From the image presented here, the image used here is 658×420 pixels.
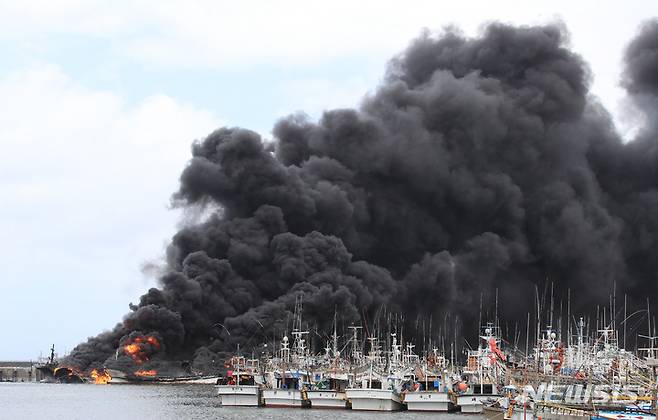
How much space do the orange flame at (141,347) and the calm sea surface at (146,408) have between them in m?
10.6

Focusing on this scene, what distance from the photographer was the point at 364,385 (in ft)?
244

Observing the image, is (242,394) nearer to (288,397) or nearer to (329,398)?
(288,397)

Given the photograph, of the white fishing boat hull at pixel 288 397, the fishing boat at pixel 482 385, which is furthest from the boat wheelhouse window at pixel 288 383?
the fishing boat at pixel 482 385

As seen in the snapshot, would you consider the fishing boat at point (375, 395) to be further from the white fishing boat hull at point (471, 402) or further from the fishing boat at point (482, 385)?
the white fishing boat hull at point (471, 402)

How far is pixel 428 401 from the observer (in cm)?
7294

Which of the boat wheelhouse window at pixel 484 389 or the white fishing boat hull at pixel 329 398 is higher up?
the boat wheelhouse window at pixel 484 389

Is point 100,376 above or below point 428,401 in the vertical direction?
below

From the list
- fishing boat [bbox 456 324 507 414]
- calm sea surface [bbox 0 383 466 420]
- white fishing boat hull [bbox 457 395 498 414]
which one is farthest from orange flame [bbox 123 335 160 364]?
white fishing boat hull [bbox 457 395 498 414]

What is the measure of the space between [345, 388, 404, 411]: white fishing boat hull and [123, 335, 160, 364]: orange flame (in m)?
54.5

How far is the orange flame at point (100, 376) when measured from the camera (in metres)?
127

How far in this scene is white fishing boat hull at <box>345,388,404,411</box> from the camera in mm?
72062

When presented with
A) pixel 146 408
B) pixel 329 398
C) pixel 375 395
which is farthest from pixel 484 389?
pixel 146 408

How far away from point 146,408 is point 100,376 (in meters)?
52.3

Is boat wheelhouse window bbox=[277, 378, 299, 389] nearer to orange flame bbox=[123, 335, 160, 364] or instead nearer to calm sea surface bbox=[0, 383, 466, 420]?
calm sea surface bbox=[0, 383, 466, 420]
